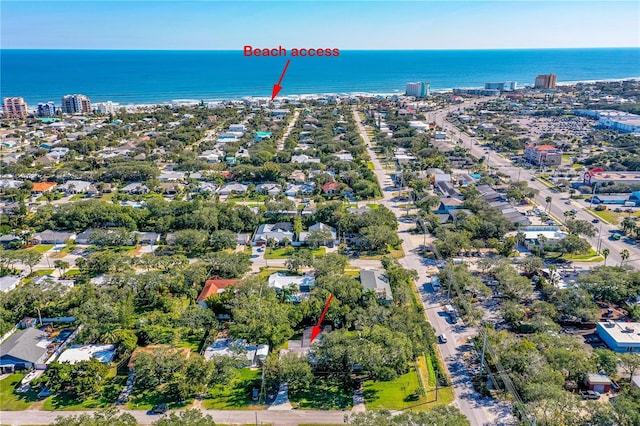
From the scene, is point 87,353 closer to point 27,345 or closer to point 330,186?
point 27,345

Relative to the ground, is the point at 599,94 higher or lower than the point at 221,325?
higher

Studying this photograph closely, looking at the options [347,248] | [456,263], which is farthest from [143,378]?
[456,263]

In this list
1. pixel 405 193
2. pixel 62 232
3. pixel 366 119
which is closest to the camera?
pixel 62 232

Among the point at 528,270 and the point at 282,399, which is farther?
the point at 528,270

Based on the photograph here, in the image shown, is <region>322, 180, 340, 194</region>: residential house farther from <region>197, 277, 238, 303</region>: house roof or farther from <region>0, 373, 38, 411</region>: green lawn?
<region>0, 373, 38, 411</region>: green lawn

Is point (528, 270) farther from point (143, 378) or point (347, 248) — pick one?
point (143, 378)

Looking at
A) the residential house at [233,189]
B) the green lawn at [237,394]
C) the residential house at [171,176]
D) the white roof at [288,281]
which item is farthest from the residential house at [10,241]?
the green lawn at [237,394]

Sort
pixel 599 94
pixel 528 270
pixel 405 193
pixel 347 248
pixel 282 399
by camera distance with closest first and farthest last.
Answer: pixel 282 399
pixel 528 270
pixel 347 248
pixel 405 193
pixel 599 94
